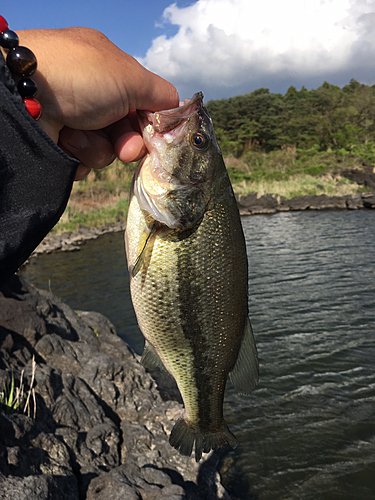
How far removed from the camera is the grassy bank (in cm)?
2859

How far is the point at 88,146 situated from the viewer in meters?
2.37

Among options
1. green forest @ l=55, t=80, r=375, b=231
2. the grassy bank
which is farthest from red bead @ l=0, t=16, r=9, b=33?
green forest @ l=55, t=80, r=375, b=231

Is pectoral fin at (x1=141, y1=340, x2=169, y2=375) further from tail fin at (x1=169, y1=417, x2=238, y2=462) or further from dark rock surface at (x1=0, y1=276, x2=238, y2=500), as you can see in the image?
dark rock surface at (x1=0, y1=276, x2=238, y2=500)

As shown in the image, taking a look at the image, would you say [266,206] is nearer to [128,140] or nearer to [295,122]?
[128,140]

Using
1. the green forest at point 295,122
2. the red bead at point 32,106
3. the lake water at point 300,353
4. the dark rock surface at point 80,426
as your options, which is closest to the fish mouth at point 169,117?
the red bead at point 32,106

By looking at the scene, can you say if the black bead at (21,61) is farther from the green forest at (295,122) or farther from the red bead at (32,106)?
the green forest at (295,122)

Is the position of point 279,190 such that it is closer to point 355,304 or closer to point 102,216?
point 102,216

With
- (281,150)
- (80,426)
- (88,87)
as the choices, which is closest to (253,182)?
(281,150)

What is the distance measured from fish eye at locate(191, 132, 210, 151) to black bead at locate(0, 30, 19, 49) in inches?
39.7

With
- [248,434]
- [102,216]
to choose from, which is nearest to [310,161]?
[102,216]

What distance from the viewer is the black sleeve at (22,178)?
1.31 m

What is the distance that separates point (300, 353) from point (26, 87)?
29.5 feet

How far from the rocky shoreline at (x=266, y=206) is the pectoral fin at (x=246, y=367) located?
1977cm

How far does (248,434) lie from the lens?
657cm
